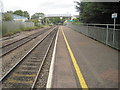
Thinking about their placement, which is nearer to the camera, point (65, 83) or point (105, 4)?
point (65, 83)

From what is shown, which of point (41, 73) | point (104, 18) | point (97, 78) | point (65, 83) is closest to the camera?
point (65, 83)

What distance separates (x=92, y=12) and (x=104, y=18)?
136 cm

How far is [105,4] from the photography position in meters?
12.6

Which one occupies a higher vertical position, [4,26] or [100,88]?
[4,26]

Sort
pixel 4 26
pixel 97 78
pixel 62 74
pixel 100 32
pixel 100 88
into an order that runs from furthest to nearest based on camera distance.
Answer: pixel 4 26, pixel 100 32, pixel 62 74, pixel 97 78, pixel 100 88

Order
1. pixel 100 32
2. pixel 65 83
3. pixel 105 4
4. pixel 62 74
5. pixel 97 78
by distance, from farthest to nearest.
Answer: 1. pixel 100 32
2. pixel 105 4
3. pixel 62 74
4. pixel 97 78
5. pixel 65 83

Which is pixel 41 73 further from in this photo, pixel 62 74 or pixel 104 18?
pixel 104 18

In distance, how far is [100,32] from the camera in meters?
14.6

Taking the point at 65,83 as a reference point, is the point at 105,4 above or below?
above

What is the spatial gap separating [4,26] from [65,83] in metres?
23.6

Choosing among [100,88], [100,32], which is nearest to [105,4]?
[100,32]

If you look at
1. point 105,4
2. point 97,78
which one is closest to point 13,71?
point 97,78

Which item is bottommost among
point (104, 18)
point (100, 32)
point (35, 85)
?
point (35, 85)

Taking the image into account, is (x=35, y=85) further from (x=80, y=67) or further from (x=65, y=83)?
(x=80, y=67)
